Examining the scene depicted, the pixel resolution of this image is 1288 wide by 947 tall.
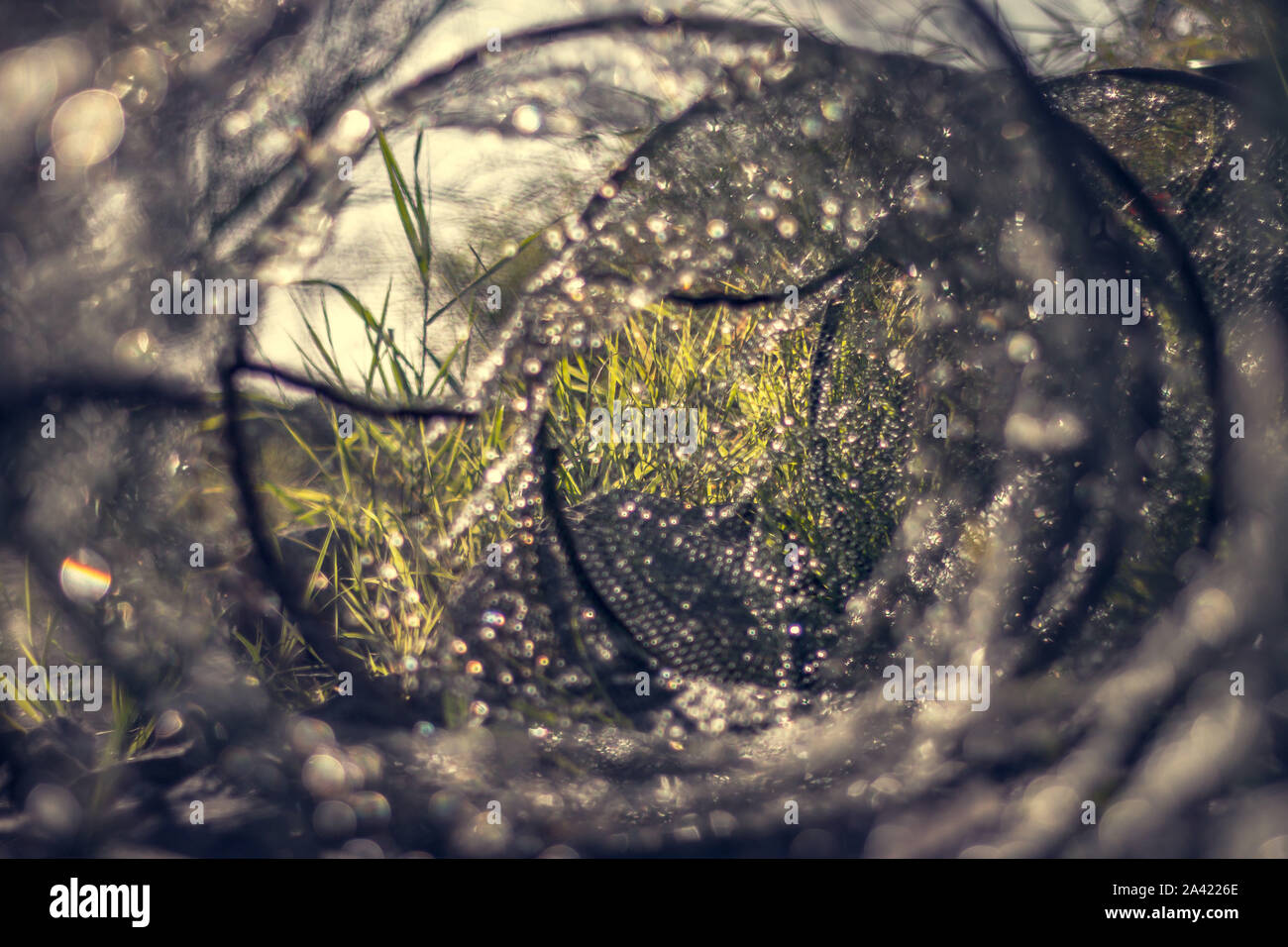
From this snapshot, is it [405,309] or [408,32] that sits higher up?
[408,32]

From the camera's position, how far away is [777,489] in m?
1.96

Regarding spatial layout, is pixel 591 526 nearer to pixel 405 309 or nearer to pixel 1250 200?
pixel 405 309

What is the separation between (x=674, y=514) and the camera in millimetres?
1953

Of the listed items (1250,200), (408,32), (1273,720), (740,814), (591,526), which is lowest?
(740,814)

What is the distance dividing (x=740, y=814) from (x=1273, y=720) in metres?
0.85

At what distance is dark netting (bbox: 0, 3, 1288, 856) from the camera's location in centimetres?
143

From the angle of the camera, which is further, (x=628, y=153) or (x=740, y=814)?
(x=628, y=153)

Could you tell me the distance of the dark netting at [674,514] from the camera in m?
1.43

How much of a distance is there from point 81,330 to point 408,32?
0.81 m

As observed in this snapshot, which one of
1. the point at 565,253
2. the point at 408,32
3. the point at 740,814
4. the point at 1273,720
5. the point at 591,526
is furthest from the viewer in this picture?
the point at 591,526

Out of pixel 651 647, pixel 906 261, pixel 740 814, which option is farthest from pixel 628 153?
pixel 740 814

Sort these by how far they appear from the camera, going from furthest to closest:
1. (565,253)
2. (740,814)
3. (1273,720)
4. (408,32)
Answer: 1. (565,253)
2. (408,32)
3. (740,814)
4. (1273,720)

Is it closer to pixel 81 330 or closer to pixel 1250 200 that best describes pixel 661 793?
pixel 81 330

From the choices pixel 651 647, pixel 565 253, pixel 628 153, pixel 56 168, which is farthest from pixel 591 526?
pixel 56 168
